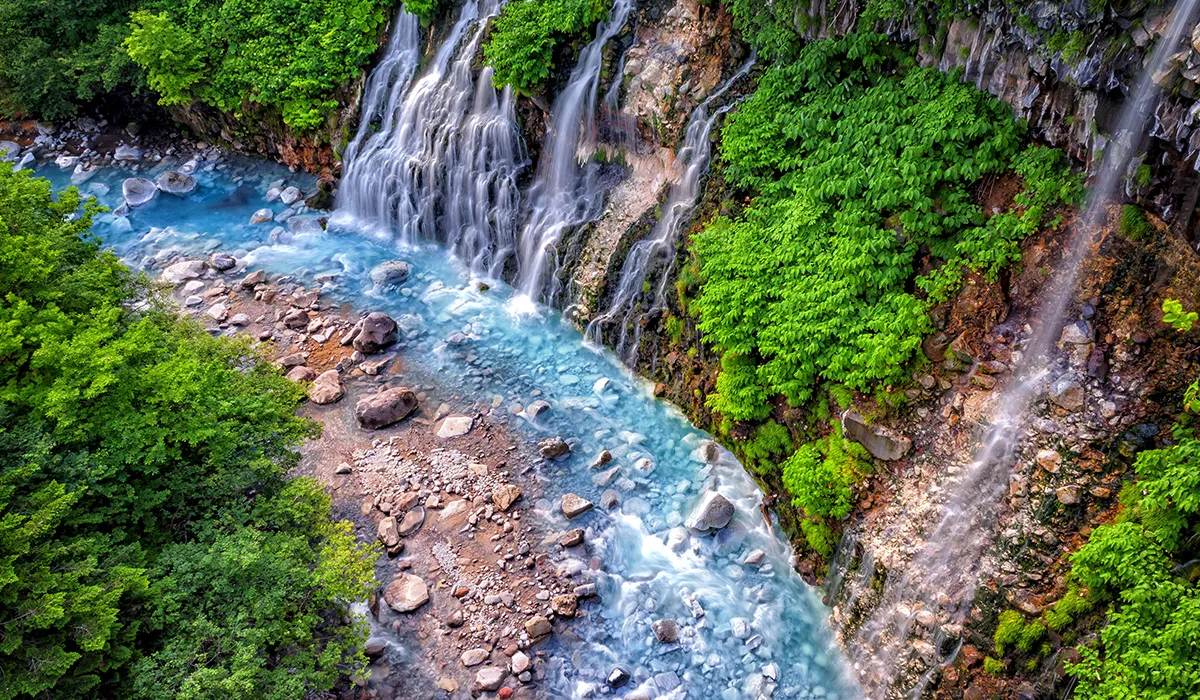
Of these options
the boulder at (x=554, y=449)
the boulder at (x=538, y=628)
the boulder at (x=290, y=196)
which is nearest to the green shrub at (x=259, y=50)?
the boulder at (x=290, y=196)

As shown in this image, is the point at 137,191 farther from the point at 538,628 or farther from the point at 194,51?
the point at 538,628

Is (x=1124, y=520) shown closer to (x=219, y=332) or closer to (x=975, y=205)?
(x=975, y=205)

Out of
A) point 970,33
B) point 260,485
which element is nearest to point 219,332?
point 260,485

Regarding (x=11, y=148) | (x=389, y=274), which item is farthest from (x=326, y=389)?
(x=11, y=148)

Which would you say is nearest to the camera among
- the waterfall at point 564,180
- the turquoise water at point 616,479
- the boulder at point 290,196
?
the turquoise water at point 616,479

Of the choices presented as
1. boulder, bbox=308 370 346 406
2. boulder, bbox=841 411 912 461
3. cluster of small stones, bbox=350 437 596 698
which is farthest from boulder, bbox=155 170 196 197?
boulder, bbox=841 411 912 461

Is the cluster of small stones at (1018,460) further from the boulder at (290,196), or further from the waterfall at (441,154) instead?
the boulder at (290,196)

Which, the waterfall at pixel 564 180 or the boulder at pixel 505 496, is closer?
the boulder at pixel 505 496
